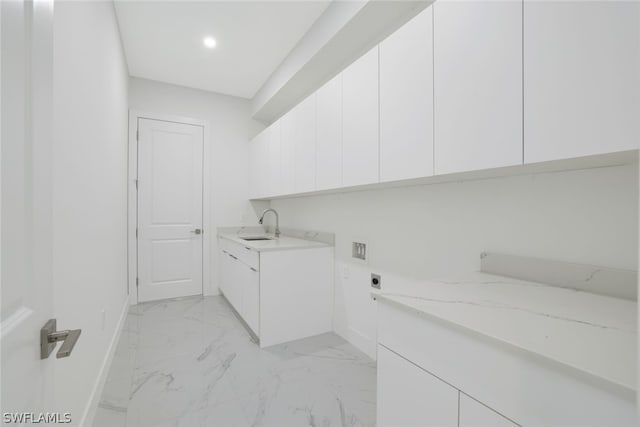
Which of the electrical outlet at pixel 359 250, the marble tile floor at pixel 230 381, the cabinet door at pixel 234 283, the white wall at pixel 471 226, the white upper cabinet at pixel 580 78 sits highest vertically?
the white upper cabinet at pixel 580 78

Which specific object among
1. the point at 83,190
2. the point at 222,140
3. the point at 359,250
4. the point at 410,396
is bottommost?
the point at 410,396

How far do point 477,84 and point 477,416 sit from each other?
1087 mm

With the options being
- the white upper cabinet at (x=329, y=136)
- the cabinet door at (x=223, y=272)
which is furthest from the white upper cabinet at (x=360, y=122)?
the cabinet door at (x=223, y=272)

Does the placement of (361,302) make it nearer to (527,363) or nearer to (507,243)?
(507,243)

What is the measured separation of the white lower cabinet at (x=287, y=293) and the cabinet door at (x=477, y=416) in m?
1.71

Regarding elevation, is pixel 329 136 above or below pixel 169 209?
above

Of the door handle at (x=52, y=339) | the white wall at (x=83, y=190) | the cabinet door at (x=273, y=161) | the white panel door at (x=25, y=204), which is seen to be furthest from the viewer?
the cabinet door at (x=273, y=161)

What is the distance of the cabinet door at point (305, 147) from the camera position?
224cm

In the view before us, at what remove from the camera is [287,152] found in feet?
8.81

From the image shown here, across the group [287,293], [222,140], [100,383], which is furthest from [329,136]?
[222,140]

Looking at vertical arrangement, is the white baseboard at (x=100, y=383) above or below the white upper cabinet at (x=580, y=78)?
below

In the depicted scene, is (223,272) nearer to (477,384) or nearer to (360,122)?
(360,122)

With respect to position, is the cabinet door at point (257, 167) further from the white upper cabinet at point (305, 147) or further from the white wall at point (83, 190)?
the white wall at point (83, 190)

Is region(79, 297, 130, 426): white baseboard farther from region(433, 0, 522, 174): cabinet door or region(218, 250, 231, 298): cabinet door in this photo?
region(433, 0, 522, 174): cabinet door
